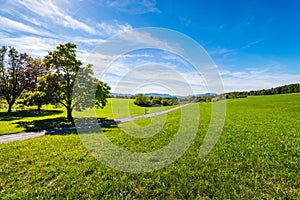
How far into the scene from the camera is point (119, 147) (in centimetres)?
1043

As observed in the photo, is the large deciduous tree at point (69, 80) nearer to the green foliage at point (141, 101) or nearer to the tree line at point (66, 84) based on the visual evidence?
the tree line at point (66, 84)

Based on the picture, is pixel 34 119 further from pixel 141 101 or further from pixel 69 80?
pixel 141 101

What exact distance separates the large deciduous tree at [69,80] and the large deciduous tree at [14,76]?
20.2 metres

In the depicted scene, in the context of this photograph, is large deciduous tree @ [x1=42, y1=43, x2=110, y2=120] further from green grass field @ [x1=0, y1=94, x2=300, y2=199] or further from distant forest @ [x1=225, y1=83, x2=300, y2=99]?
distant forest @ [x1=225, y1=83, x2=300, y2=99]

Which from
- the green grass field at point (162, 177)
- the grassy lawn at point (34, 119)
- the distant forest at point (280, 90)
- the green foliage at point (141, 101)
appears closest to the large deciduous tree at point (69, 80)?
the grassy lawn at point (34, 119)

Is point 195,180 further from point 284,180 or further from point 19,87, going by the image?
point 19,87

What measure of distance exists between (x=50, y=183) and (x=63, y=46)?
2399cm

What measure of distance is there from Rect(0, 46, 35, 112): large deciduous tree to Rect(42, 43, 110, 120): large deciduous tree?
66.2 feet

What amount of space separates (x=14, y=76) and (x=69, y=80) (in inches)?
904

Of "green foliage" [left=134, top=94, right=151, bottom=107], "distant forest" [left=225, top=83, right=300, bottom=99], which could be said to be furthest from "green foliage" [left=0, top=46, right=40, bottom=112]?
"distant forest" [left=225, top=83, right=300, bottom=99]

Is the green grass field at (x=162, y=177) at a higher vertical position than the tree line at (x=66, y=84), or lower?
lower

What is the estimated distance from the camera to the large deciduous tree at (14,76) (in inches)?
1538

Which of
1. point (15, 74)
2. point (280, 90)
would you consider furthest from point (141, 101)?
point (280, 90)

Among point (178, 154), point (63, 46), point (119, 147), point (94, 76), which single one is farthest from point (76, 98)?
point (178, 154)
